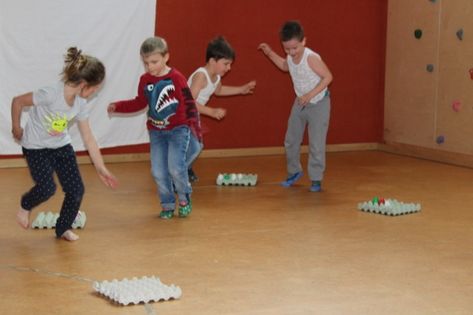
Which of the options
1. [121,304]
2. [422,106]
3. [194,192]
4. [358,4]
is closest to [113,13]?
[194,192]

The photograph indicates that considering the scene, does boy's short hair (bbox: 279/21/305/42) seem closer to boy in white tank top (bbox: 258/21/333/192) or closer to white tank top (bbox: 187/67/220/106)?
boy in white tank top (bbox: 258/21/333/192)

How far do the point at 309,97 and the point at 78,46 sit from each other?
2.40 metres

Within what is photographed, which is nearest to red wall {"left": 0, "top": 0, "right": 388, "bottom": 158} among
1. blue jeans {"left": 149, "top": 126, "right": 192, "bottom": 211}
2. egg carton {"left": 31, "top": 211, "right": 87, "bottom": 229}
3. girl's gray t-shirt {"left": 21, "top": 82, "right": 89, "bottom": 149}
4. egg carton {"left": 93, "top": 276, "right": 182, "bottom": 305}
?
blue jeans {"left": 149, "top": 126, "right": 192, "bottom": 211}

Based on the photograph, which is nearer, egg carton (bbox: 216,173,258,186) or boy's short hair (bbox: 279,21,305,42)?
boy's short hair (bbox: 279,21,305,42)

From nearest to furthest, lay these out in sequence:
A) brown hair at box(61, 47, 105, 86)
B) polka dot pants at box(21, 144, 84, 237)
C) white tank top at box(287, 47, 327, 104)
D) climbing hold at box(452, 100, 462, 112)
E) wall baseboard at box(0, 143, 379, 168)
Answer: brown hair at box(61, 47, 105, 86)
polka dot pants at box(21, 144, 84, 237)
white tank top at box(287, 47, 327, 104)
wall baseboard at box(0, 143, 379, 168)
climbing hold at box(452, 100, 462, 112)

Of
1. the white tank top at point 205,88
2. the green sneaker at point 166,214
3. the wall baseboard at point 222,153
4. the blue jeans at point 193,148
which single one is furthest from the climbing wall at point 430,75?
the green sneaker at point 166,214

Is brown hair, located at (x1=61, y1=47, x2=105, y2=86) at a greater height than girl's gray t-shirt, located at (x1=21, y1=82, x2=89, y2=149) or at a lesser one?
greater

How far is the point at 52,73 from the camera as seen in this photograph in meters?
6.75

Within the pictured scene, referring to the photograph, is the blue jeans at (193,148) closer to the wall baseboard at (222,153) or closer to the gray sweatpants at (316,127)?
the gray sweatpants at (316,127)

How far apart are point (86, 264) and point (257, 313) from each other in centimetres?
109

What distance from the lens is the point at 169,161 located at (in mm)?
4730

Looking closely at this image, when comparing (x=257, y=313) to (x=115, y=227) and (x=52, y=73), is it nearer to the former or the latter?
(x=115, y=227)

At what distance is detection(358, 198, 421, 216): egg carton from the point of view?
4820 mm

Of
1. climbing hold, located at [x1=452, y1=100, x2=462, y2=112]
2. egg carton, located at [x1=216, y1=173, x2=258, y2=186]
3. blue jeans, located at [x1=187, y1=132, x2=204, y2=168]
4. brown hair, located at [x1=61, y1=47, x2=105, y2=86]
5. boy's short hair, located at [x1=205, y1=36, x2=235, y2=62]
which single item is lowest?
egg carton, located at [x1=216, y1=173, x2=258, y2=186]
